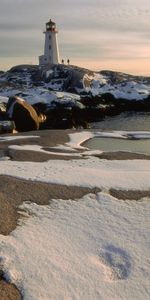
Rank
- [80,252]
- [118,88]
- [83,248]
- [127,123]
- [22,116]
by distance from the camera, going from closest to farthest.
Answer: [80,252]
[83,248]
[22,116]
[127,123]
[118,88]

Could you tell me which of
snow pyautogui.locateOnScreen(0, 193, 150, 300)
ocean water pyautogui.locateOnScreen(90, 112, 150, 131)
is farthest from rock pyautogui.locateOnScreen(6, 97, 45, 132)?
snow pyautogui.locateOnScreen(0, 193, 150, 300)

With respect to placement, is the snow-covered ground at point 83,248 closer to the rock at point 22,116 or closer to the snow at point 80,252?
the snow at point 80,252

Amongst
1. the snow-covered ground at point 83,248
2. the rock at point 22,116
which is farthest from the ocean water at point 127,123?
the snow-covered ground at point 83,248

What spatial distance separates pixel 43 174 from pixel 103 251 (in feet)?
26.9

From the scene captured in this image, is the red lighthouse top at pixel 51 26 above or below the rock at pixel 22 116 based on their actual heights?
above

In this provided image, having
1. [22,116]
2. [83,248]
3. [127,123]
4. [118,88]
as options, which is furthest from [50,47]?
[83,248]

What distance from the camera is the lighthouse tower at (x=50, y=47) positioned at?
107625 millimetres

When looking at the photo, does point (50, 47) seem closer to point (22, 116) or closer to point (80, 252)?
point (22, 116)

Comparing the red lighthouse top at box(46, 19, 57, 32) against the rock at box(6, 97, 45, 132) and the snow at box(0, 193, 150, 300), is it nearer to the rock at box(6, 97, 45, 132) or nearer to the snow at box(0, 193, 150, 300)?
the rock at box(6, 97, 45, 132)

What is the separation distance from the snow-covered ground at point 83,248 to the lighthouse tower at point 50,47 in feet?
302

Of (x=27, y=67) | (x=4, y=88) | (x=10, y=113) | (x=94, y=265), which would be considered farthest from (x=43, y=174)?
(x=27, y=67)

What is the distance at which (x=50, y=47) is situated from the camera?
359 feet

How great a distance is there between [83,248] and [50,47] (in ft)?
328

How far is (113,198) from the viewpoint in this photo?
1838 centimetres
